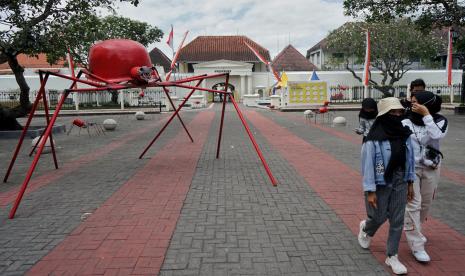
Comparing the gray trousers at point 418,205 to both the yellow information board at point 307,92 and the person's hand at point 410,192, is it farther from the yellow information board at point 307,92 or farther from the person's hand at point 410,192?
the yellow information board at point 307,92

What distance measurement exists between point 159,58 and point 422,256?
48.5 m

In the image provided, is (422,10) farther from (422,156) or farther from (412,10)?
(422,156)

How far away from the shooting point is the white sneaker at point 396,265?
135 inches

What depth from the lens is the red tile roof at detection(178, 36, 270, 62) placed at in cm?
4622

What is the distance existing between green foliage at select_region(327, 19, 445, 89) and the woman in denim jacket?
31.7 meters

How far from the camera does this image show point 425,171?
3832 mm

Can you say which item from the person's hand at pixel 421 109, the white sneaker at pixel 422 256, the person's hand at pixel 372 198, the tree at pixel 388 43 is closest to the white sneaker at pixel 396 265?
the white sneaker at pixel 422 256

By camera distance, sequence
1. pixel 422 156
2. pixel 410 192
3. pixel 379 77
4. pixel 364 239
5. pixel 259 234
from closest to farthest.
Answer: pixel 410 192, pixel 422 156, pixel 364 239, pixel 259 234, pixel 379 77

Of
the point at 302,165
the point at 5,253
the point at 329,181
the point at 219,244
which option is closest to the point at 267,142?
the point at 302,165

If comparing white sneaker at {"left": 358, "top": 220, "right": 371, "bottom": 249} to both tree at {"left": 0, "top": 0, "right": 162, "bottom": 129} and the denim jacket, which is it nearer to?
the denim jacket

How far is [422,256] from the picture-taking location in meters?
3.63

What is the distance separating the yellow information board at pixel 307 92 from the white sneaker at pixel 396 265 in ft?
76.4

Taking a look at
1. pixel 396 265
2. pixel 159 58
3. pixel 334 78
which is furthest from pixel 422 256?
pixel 159 58

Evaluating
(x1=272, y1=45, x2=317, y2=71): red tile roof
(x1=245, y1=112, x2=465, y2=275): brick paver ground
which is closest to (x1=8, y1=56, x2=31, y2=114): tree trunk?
(x1=245, y1=112, x2=465, y2=275): brick paver ground
